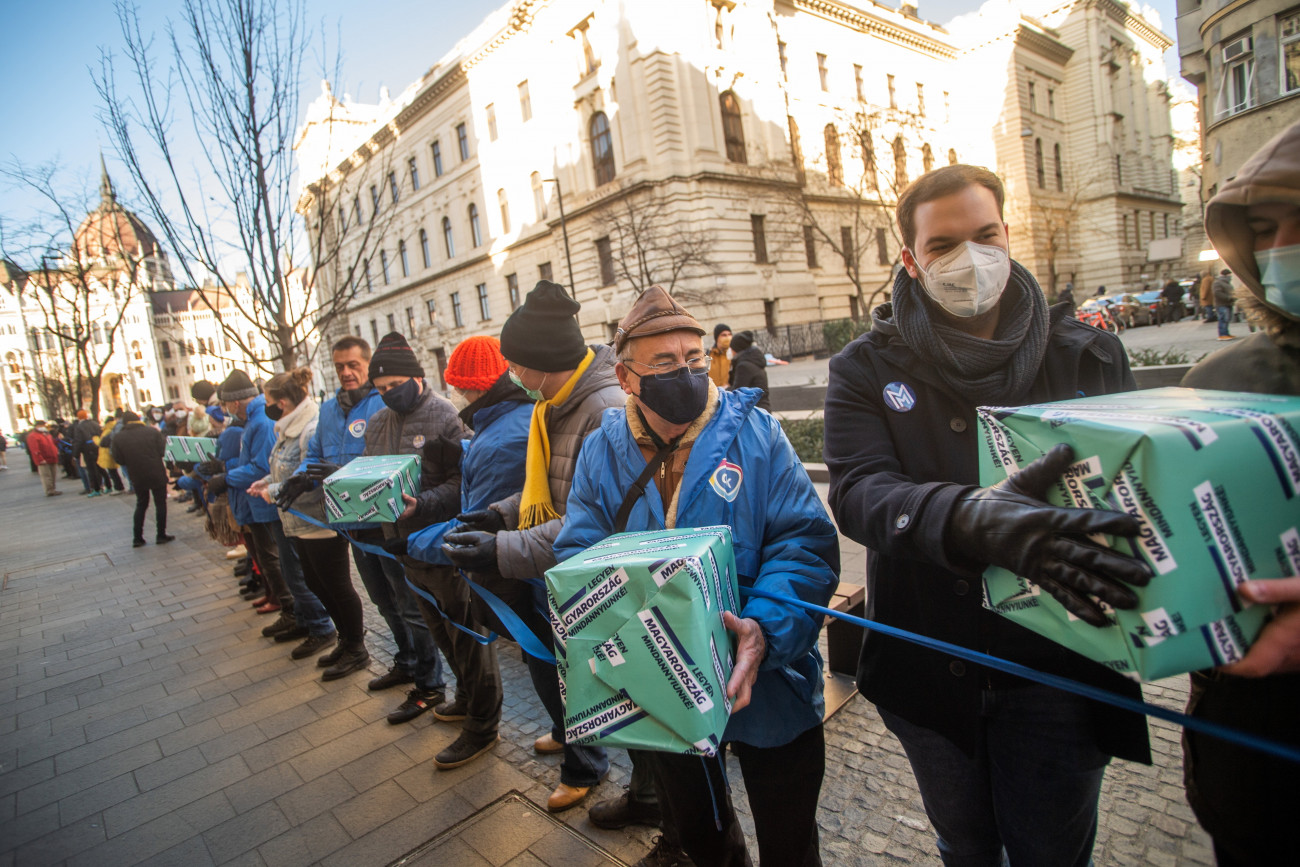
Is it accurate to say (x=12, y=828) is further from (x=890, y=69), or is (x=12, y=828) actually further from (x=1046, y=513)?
(x=890, y=69)

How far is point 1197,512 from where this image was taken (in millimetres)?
957

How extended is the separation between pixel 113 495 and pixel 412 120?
30.5 meters

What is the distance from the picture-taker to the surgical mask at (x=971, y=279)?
1602 millimetres

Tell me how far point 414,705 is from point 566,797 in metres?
1.57

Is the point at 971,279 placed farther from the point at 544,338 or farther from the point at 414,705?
the point at 414,705

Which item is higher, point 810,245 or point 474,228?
point 474,228

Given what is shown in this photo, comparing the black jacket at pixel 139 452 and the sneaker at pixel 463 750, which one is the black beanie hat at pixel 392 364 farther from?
the black jacket at pixel 139 452

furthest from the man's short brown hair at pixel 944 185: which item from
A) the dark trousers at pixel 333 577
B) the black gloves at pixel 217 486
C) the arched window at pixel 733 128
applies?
the arched window at pixel 733 128

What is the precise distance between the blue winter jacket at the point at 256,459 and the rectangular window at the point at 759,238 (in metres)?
27.2

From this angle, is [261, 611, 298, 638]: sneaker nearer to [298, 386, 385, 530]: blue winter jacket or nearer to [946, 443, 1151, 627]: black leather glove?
[298, 386, 385, 530]: blue winter jacket

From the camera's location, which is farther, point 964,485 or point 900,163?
point 900,163

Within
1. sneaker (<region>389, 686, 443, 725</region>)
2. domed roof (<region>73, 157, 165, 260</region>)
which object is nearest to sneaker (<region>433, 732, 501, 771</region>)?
sneaker (<region>389, 686, 443, 725</region>)

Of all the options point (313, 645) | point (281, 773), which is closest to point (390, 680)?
point (281, 773)

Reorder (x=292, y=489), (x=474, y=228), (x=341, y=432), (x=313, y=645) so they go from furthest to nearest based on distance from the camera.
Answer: (x=474, y=228) → (x=313, y=645) → (x=341, y=432) → (x=292, y=489)
